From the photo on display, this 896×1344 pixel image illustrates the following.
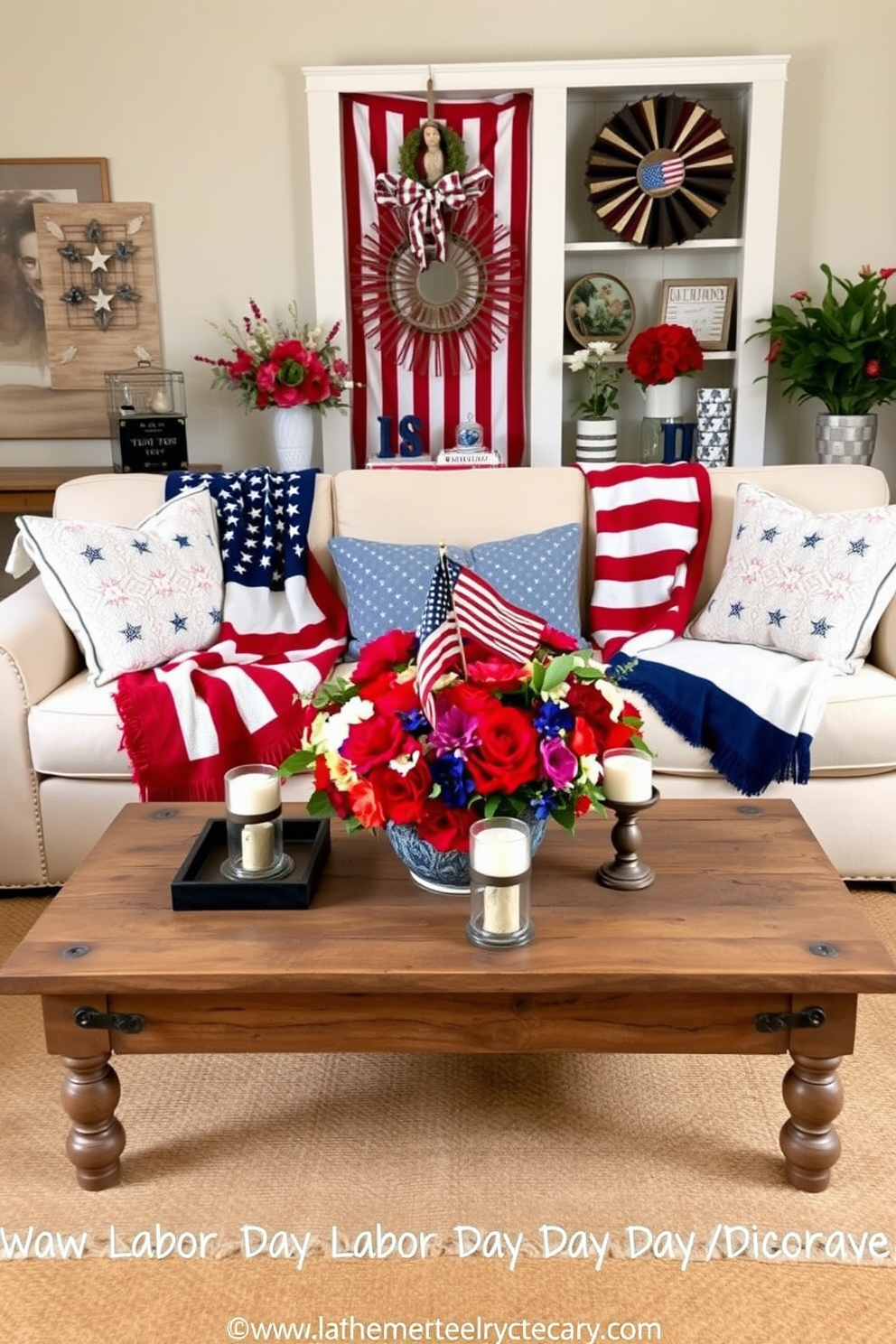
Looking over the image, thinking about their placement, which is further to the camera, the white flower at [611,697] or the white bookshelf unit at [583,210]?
the white bookshelf unit at [583,210]

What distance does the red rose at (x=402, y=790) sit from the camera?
175cm

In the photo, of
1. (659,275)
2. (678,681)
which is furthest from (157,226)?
(678,681)

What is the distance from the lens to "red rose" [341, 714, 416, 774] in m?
1.76

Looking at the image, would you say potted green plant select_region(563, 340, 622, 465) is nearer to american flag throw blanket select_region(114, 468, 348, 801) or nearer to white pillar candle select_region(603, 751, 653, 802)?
american flag throw blanket select_region(114, 468, 348, 801)

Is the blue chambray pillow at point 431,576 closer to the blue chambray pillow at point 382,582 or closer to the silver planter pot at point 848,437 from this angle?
the blue chambray pillow at point 382,582

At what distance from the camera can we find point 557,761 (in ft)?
5.74

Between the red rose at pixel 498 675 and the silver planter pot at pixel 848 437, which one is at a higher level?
the silver planter pot at pixel 848 437

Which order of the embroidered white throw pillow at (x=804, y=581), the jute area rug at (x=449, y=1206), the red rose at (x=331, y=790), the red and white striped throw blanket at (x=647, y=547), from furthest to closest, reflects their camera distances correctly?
the red and white striped throw blanket at (x=647, y=547), the embroidered white throw pillow at (x=804, y=581), the red rose at (x=331, y=790), the jute area rug at (x=449, y=1206)

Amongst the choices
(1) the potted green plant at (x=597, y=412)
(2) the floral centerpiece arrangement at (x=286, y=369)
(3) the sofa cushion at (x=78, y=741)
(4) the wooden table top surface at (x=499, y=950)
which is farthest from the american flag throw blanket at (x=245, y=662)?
(1) the potted green plant at (x=597, y=412)

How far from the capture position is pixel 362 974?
169 cm

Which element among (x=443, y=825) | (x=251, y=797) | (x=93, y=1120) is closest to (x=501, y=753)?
(x=443, y=825)

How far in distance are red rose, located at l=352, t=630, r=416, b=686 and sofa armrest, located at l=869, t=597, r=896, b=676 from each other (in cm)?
138

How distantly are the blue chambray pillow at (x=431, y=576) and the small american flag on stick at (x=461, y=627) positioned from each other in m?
1.12

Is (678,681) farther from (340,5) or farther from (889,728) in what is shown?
(340,5)
